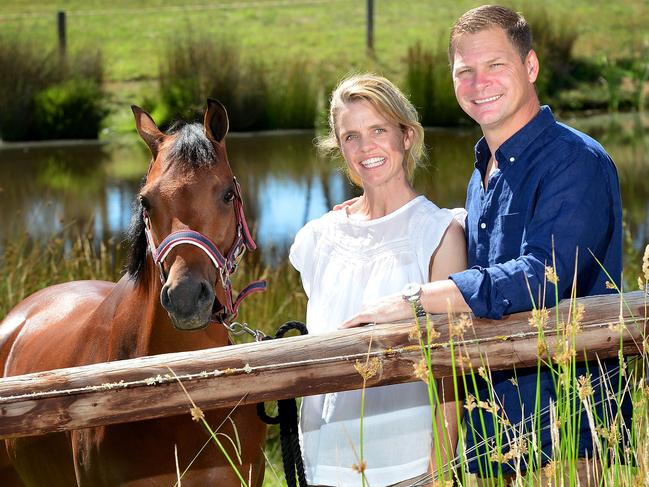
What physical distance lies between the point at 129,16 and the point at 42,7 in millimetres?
3110

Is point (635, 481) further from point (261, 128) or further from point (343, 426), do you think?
point (261, 128)

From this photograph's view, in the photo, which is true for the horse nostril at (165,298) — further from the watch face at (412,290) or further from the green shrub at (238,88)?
the green shrub at (238,88)

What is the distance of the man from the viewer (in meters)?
2.34

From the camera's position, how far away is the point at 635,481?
7.16 feet

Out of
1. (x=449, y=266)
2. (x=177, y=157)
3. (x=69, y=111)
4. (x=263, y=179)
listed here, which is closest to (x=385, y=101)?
(x=449, y=266)

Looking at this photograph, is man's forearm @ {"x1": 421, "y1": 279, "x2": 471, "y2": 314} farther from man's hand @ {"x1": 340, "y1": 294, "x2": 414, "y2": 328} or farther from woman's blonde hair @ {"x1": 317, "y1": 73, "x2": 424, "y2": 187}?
woman's blonde hair @ {"x1": 317, "y1": 73, "x2": 424, "y2": 187}

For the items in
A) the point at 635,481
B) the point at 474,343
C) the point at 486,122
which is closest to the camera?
the point at 635,481

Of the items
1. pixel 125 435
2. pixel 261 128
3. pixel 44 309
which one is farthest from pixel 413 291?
pixel 261 128

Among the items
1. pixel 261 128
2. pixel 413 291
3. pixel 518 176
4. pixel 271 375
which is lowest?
pixel 261 128

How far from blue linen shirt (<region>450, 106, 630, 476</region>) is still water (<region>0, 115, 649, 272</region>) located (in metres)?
6.84

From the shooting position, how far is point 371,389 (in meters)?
2.73

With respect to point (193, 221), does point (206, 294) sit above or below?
below

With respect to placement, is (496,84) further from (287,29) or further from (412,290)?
(287,29)

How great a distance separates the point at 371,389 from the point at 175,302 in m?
0.58
